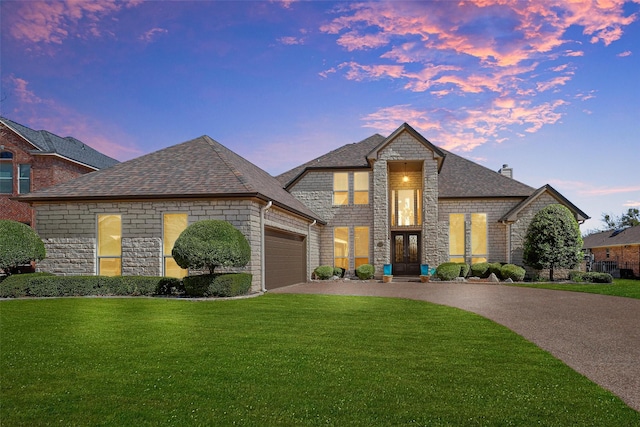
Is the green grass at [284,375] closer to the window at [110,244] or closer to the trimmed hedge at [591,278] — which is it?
the window at [110,244]

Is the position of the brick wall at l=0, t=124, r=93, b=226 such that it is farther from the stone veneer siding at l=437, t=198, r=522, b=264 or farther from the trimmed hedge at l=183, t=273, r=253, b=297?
the stone veneer siding at l=437, t=198, r=522, b=264

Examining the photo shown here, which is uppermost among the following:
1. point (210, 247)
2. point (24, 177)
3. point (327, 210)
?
point (24, 177)

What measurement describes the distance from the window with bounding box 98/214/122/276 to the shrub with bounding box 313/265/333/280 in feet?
36.3

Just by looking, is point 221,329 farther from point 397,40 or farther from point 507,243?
point 507,243

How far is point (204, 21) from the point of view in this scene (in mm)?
12758

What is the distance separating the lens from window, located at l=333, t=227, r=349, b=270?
87.2 ft

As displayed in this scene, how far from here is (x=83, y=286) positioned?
1509cm

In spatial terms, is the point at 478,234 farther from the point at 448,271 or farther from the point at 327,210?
the point at 327,210

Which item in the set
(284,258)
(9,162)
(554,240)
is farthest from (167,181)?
(554,240)

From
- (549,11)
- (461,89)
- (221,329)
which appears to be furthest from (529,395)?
(461,89)

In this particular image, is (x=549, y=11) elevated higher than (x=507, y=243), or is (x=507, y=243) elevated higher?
Result: (x=549, y=11)

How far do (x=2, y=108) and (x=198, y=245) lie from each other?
12006 mm

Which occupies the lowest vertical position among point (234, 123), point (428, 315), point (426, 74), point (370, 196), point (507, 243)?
point (428, 315)

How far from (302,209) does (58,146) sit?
14619mm
